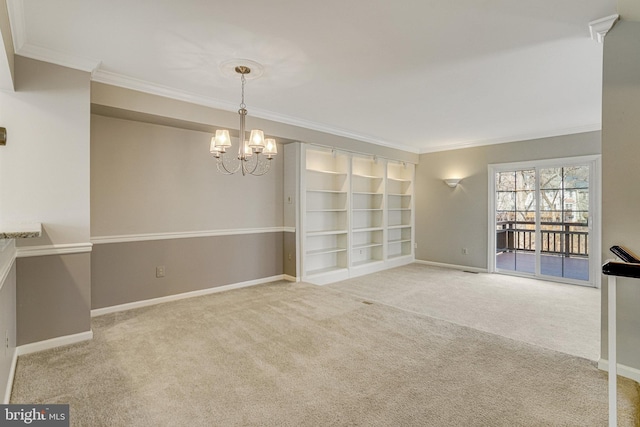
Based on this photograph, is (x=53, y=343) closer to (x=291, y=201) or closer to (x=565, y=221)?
(x=291, y=201)

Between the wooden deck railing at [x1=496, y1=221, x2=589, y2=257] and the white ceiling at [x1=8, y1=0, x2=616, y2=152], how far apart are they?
2.09m

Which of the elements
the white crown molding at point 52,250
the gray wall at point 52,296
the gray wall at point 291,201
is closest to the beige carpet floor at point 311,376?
the gray wall at point 52,296

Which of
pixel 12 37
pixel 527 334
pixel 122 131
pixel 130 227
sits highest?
pixel 12 37

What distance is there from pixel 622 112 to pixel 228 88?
3.38 m

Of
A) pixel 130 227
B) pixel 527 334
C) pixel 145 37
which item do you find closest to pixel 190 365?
pixel 130 227

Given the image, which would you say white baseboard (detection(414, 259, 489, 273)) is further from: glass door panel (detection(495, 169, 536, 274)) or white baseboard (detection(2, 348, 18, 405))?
white baseboard (detection(2, 348, 18, 405))

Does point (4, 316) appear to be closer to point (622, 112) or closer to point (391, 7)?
point (391, 7)

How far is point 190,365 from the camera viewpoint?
241 centimetres

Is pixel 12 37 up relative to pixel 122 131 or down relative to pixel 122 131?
up

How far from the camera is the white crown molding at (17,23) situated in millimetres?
2030

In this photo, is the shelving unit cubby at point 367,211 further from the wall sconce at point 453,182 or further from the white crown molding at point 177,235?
the white crown molding at point 177,235

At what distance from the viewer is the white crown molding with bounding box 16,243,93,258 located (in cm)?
258

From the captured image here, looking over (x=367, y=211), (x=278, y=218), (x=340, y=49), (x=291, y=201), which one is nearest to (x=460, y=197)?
(x=367, y=211)

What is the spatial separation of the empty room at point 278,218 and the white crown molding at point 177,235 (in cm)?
3
